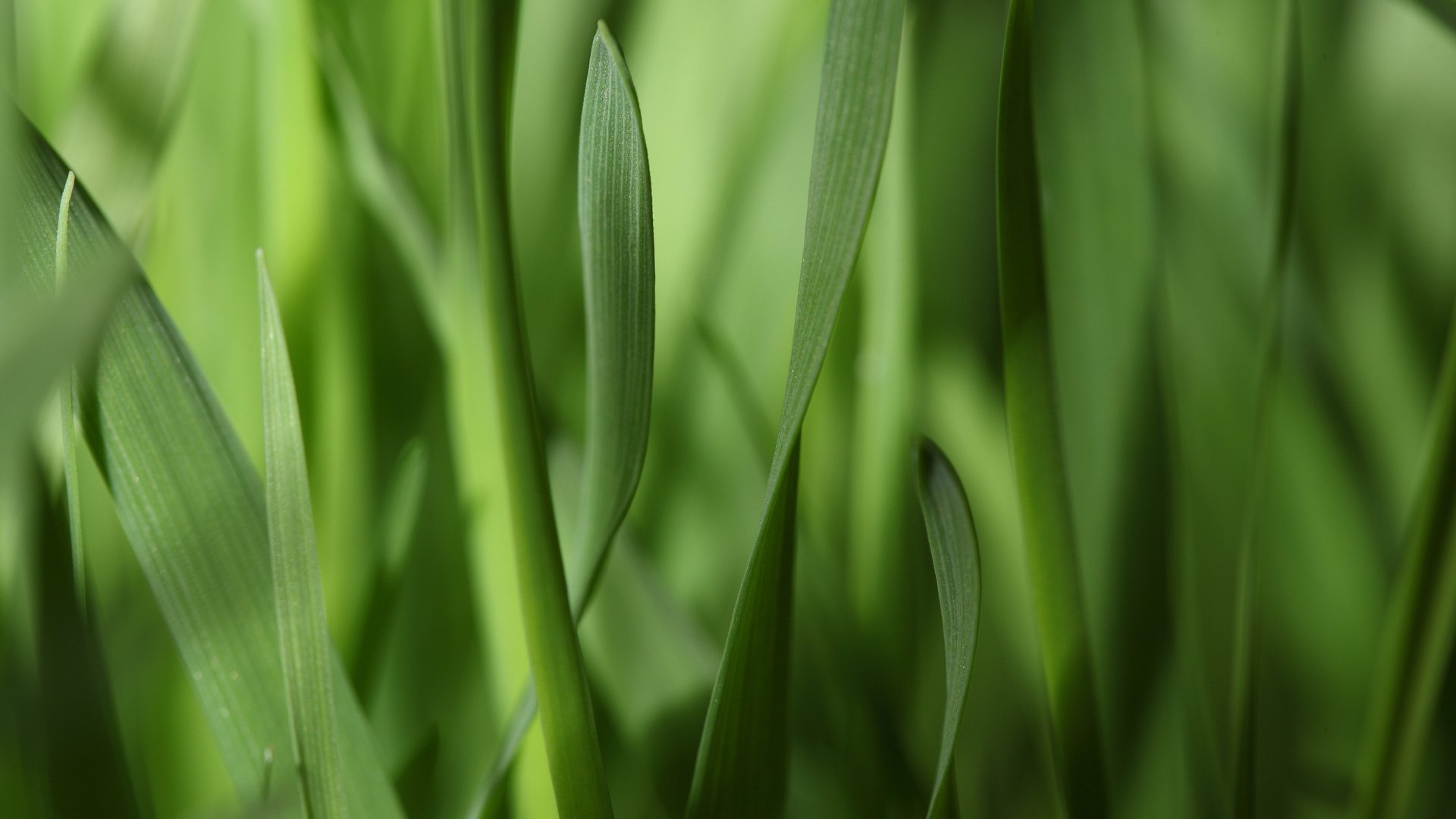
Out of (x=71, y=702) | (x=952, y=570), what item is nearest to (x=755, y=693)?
(x=952, y=570)

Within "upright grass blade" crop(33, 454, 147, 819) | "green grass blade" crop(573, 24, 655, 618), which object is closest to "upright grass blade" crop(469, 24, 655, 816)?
"green grass blade" crop(573, 24, 655, 618)

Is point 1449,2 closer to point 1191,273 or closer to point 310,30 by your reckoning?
point 1191,273

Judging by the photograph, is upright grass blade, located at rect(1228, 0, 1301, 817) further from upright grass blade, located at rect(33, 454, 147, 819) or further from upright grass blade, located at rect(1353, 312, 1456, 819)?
upright grass blade, located at rect(33, 454, 147, 819)

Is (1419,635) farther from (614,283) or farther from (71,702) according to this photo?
(71,702)

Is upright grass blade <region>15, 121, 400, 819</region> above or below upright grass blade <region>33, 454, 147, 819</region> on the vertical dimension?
above

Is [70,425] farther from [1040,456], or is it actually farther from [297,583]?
[1040,456]

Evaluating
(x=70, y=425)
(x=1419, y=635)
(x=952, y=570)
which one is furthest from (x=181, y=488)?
(x=1419, y=635)

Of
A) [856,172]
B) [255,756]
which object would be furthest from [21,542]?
[856,172]
